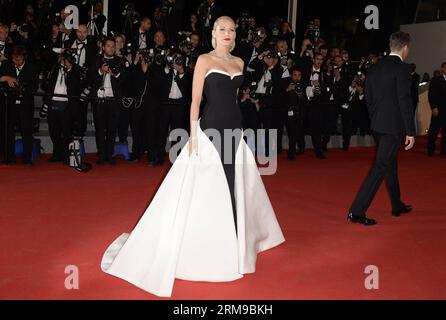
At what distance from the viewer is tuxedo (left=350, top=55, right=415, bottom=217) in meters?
4.64

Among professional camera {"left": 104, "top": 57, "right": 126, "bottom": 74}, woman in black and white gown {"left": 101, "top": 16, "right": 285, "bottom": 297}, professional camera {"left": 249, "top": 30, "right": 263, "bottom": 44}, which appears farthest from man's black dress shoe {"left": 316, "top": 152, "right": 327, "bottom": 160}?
woman in black and white gown {"left": 101, "top": 16, "right": 285, "bottom": 297}

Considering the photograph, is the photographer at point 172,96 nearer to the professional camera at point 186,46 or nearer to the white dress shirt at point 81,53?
the professional camera at point 186,46

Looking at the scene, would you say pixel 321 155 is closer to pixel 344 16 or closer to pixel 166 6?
pixel 166 6

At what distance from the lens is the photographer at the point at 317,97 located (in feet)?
31.6

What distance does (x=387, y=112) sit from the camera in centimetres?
477

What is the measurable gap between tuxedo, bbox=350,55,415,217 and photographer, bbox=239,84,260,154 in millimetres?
4238

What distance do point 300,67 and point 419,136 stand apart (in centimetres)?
670

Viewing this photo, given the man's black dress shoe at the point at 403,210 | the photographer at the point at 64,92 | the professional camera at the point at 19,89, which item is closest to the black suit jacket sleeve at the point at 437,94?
the man's black dress shoe at the point at 403,210

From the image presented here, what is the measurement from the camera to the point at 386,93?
15.6ft

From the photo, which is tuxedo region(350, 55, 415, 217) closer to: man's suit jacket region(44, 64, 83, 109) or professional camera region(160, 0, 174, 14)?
man's suit jacket region(44, 64, 83, 109)

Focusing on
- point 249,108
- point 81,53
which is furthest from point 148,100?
point 249,108

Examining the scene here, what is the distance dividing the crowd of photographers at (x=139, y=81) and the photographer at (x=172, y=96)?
15 mm

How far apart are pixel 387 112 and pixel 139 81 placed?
433cm

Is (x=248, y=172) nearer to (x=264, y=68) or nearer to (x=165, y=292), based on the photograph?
(x=165, y=292)
